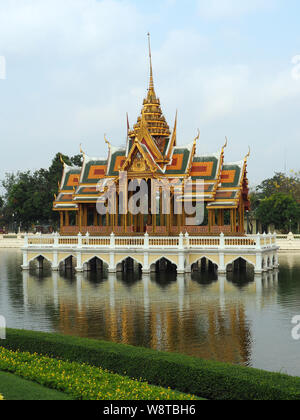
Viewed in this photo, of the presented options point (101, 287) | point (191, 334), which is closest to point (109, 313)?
Answer: point (191, 334)

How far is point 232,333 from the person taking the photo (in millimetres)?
16547

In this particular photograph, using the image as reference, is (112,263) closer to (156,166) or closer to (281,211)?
(156,166)

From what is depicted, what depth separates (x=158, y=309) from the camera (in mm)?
21047

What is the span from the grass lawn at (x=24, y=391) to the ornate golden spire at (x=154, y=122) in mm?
29348

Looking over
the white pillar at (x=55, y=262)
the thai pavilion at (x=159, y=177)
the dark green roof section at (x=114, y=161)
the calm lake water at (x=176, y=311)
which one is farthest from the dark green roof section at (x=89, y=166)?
the calm lake water at (x=176, y=311)

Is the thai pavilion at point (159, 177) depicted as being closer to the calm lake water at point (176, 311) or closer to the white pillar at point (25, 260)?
the white pillar at point (25, 260)

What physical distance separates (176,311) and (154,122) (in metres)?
21.3

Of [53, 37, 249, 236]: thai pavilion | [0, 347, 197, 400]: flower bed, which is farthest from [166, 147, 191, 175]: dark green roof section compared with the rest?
[0, 347, 197, 400]: flower bed

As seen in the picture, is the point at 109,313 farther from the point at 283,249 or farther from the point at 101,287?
the point at 283,249

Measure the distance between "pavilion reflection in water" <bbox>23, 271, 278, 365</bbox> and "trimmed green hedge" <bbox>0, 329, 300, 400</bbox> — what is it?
2.78 m

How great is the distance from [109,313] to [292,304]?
7.48 m

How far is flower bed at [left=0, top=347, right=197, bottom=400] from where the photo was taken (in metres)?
9.20

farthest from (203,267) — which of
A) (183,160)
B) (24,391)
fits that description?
(24,391)

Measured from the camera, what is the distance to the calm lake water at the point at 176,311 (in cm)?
1493
